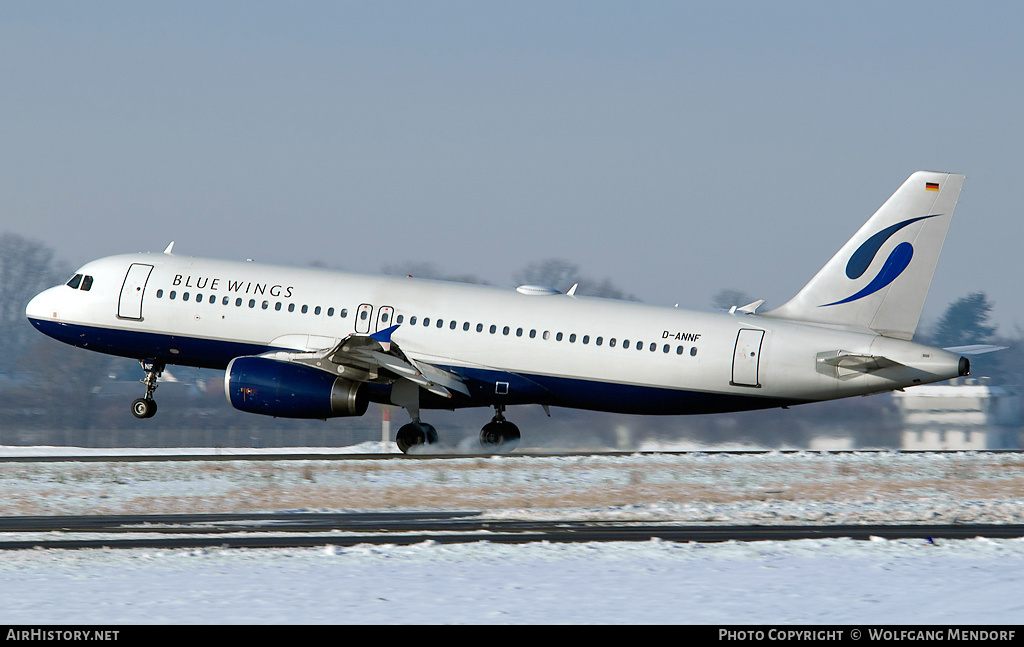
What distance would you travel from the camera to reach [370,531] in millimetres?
17641

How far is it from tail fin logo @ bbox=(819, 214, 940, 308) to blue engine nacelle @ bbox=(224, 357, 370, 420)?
494 inches

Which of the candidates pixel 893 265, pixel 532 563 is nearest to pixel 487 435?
pixel 893 265

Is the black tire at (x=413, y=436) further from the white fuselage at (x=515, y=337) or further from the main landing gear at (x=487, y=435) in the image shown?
the white fuselage at (x=515, y=337)

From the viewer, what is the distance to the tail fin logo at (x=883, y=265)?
30.0 metres

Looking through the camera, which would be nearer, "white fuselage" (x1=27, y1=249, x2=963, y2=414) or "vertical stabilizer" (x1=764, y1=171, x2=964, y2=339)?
"white fuselage" (x1=27, y1=249, x2=963, y2=414)

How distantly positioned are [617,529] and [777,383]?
13.1m

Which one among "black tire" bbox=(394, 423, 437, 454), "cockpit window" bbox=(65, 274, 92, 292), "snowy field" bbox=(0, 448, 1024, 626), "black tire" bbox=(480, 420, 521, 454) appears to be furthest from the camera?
"cockpit window" bbox=(65, 274, 92, 292)

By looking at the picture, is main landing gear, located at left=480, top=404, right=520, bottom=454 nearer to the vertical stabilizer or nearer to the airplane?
the airplane

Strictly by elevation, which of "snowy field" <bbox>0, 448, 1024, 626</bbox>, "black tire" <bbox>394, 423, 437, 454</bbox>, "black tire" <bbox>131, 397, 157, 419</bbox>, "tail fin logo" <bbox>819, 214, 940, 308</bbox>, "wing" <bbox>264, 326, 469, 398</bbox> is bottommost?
"snowy field" <bbox>0, 448, 1024, 626</bbox>

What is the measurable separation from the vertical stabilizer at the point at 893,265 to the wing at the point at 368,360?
9.55 m

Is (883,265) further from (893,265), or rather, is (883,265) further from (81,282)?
(81,282)

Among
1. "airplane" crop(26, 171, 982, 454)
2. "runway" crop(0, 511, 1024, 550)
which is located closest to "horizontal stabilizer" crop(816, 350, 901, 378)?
"airplane" crop(26, 171, 982, 454)

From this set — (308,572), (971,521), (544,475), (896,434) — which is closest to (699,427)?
(896,434)

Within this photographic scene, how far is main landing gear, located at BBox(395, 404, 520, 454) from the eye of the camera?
30.9 m
